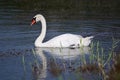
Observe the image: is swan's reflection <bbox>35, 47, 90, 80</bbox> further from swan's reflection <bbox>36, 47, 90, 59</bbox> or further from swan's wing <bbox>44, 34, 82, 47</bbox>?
swan's wing <bbox>44, 34, 82, 47</bbox>

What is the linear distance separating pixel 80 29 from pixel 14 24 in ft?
11.8

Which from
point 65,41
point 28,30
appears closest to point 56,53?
point 65,41

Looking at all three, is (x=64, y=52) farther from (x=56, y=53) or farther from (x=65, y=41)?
(x=65, y=41)

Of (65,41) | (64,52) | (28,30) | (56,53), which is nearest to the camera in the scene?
(56,53)

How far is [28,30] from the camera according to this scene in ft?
70.3

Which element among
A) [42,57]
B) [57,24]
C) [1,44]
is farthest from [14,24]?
[42,57]

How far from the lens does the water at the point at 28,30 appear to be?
14097 mm

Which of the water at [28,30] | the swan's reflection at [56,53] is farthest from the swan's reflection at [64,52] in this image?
the water at [28,30]

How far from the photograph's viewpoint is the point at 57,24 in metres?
22.9

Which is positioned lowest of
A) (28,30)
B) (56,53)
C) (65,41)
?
(56,53)

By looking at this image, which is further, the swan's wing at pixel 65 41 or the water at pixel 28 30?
the swan's wing at pixel 65 41

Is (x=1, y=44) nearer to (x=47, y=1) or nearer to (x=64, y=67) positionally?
(x=64, y=67)

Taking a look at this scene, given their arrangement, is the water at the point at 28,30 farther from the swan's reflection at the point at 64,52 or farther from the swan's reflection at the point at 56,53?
the swan's reflection at the point at 64,52

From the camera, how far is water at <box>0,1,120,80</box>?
14097 millimetres
